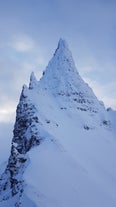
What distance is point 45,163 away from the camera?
244ft

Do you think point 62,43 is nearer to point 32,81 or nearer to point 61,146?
point 32,81

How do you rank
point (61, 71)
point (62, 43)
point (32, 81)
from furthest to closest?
point (62, 43) < point (61, 71) < point (32, 81)

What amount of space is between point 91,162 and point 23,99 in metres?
27.8

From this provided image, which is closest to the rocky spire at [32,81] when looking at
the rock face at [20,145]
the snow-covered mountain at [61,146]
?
the snow-covered mountain at [61,146]

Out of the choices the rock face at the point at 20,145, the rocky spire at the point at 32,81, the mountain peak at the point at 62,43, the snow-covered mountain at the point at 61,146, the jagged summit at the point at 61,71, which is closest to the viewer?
the snow-covered mountain at the point at 61,146

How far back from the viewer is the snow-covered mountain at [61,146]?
6694cm

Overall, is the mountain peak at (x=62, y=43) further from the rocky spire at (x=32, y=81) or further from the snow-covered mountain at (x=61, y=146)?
the rocky spire at (x=32, y=81)

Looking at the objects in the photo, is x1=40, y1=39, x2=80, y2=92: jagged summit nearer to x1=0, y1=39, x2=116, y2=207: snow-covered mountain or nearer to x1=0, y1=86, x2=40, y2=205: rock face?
x1=0, y1=39, x2=116, y2=207: snow-covered mountain

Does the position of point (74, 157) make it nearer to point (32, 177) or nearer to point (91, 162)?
point (91, 162)

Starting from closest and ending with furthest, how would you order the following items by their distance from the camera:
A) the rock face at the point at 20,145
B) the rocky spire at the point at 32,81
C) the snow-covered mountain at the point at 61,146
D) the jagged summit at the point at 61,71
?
the snow-covered mountain at the point at 61,146
the rock face at the point at 20,145
the rocky spire at the point at 32,81
the jagged summit at the point at 61,71

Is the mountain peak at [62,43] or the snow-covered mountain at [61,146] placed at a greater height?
the mountain peak at [62,43]

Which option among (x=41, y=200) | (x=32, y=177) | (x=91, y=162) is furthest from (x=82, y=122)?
(x=41, y=200)

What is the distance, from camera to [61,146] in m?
82.9

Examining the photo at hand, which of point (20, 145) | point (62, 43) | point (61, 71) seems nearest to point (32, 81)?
point (61, 71)
